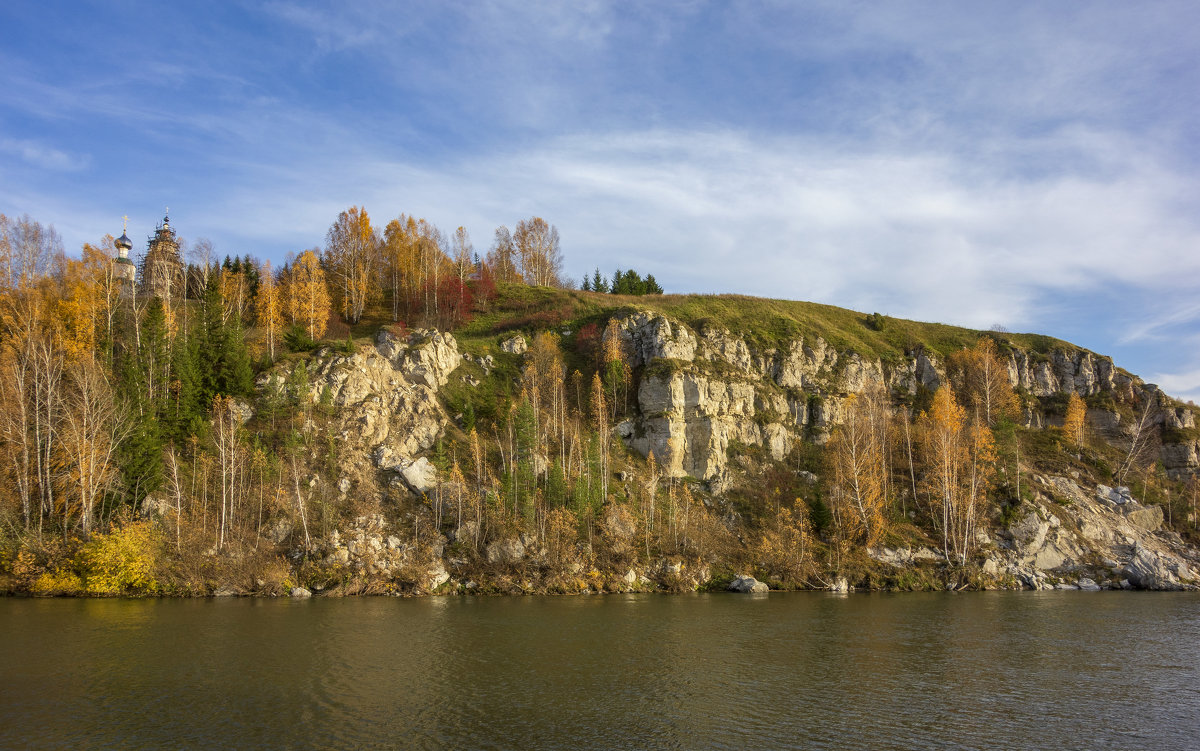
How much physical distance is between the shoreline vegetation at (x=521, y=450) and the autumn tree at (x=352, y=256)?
40cm

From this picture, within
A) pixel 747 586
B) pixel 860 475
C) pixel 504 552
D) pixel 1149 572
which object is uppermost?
pixel 860 475

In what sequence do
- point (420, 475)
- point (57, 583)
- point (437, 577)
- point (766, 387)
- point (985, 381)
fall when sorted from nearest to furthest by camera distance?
point (57, 583) < point (437, 577) < point (420, 475) < point (766, 387) < point (985, 381)

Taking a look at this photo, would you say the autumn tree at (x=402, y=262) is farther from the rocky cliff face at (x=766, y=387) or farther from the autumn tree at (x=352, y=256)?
the rocky cliff face at (x=766, y=387)

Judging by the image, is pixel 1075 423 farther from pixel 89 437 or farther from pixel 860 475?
pixel 89 437

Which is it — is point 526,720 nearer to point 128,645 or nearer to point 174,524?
point 128,645

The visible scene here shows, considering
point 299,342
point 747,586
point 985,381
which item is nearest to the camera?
point 747,586

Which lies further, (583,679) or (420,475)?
(420,475)

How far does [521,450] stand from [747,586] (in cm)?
2704

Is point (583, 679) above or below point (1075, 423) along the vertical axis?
below

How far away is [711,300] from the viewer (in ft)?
374

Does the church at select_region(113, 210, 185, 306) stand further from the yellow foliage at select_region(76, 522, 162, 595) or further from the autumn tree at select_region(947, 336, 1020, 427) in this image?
the autumn tree at select_region(947, 336, 1020, 427)

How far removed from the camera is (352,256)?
103438mm

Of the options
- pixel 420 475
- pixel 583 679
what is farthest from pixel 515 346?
pixel 583 679

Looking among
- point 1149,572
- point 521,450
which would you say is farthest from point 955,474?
point 521,450
